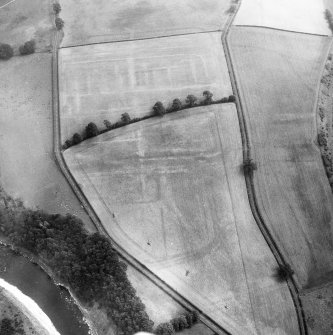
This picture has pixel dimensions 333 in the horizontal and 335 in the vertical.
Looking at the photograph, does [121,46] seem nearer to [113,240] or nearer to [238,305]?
[113,240]

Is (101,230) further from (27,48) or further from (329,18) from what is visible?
(329,18)

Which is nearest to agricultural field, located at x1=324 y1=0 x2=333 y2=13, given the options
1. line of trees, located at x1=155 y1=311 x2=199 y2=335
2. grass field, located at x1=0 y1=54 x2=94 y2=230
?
grass field, located at x1=0 y1=54 x2=94 y2=230

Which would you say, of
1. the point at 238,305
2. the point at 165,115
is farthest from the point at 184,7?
the point at 238,305

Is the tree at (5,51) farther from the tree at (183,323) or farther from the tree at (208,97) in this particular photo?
the tree at (183,323)

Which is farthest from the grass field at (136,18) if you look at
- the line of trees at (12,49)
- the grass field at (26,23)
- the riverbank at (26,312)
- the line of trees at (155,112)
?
the riverbank at (26,312)

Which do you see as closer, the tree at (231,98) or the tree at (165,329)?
the tree at (165,329)

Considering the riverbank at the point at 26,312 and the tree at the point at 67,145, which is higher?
the tree at the point at 67,145
